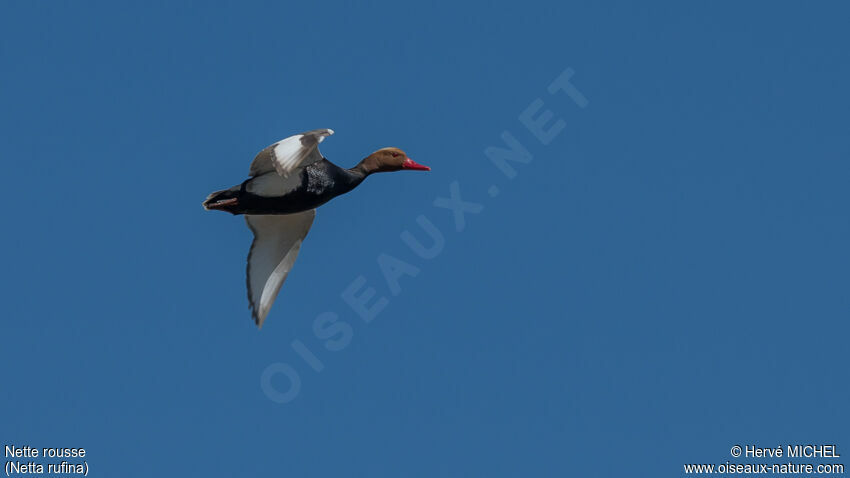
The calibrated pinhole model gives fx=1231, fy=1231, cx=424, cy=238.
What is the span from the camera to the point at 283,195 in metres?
17.9

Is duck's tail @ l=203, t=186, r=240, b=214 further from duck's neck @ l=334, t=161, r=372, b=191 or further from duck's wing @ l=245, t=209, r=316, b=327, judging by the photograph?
duck's neck @ l=334, t=161, r=372, b=191

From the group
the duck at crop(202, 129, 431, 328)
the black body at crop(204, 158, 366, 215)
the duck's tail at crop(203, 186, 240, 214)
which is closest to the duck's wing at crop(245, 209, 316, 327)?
the duck at crop(202, 129, 431, 328)

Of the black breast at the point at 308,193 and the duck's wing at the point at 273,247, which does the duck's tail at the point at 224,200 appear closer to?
the black breast at the point at 308,193

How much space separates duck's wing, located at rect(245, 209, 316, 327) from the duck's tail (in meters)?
1.44

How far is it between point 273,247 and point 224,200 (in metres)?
1.73

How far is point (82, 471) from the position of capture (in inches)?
746

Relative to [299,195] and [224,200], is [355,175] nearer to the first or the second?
[299,195]

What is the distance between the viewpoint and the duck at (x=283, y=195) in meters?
16.6

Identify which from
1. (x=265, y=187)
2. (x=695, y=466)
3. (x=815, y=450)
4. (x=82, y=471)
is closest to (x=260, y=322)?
(x=265, y=187)

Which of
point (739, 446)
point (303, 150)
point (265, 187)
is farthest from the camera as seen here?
point (739, 446)

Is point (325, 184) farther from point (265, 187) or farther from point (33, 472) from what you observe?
point (33, 472)

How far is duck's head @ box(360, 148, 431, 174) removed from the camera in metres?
18.8

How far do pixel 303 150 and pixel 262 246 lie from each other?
A: 3631 millimetres

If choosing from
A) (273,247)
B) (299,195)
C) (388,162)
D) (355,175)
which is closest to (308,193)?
(299,195)
